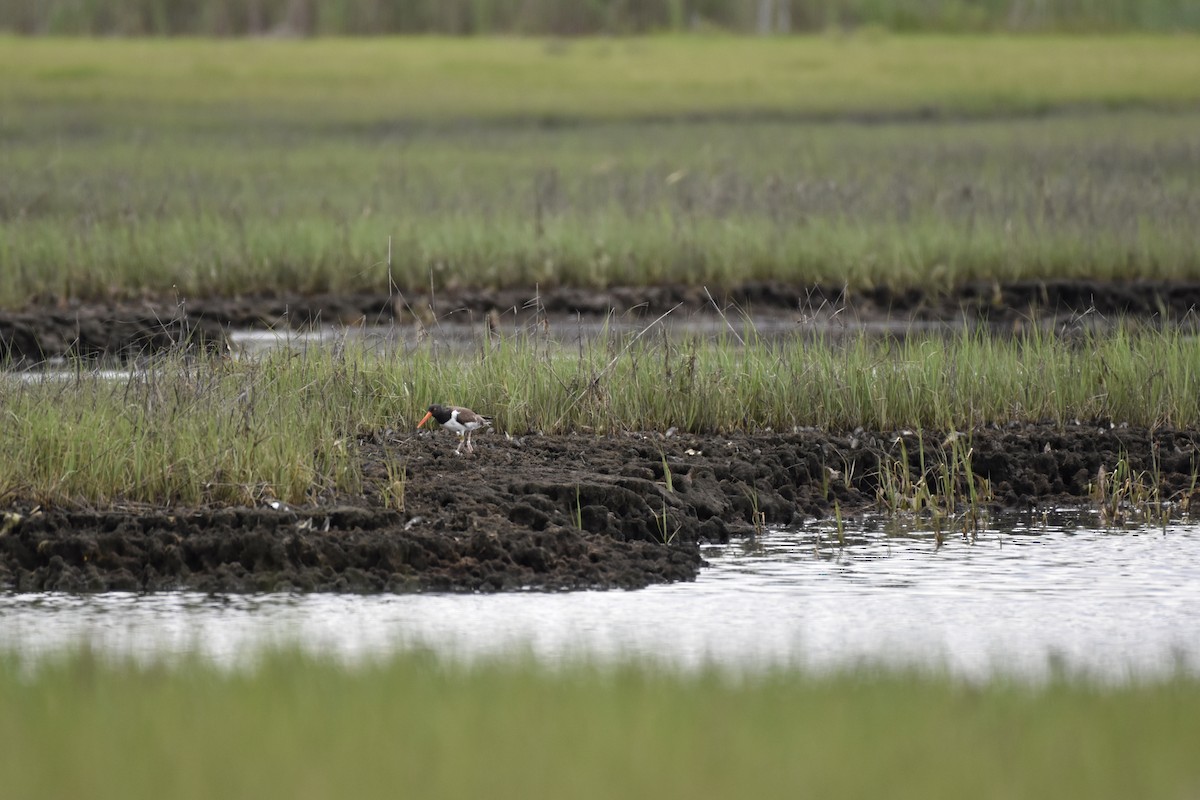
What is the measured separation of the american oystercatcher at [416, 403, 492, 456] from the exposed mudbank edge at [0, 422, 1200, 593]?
14 cm

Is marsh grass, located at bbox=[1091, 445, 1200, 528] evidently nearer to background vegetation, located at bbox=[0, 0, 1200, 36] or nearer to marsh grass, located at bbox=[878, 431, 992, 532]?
marsh grass, located at bbox=[878, 431, 992, 532]

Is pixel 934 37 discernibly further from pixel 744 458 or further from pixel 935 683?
pixel 935 683

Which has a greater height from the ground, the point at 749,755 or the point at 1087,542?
the point at 749,755

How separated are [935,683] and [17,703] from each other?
2876mm

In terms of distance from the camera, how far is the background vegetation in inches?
2721

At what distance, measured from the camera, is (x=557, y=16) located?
239 feet

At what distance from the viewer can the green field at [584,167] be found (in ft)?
63.0

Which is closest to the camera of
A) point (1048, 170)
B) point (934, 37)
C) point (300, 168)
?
point (1048, 170)

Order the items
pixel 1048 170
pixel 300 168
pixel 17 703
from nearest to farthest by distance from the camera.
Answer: pixel 17 703 < pixel 1048 170 < pixel 300 168

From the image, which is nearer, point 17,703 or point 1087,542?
point 17,703

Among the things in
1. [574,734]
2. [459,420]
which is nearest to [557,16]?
[459,420]

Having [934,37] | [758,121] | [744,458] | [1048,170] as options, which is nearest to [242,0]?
[934,37]

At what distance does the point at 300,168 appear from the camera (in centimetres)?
2906

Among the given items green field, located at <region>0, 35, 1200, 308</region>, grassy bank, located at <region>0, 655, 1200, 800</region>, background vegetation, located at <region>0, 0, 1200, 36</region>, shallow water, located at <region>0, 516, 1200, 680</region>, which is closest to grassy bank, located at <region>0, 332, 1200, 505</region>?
shallow water, located at <region>0, 516, 1200, 680</region>
